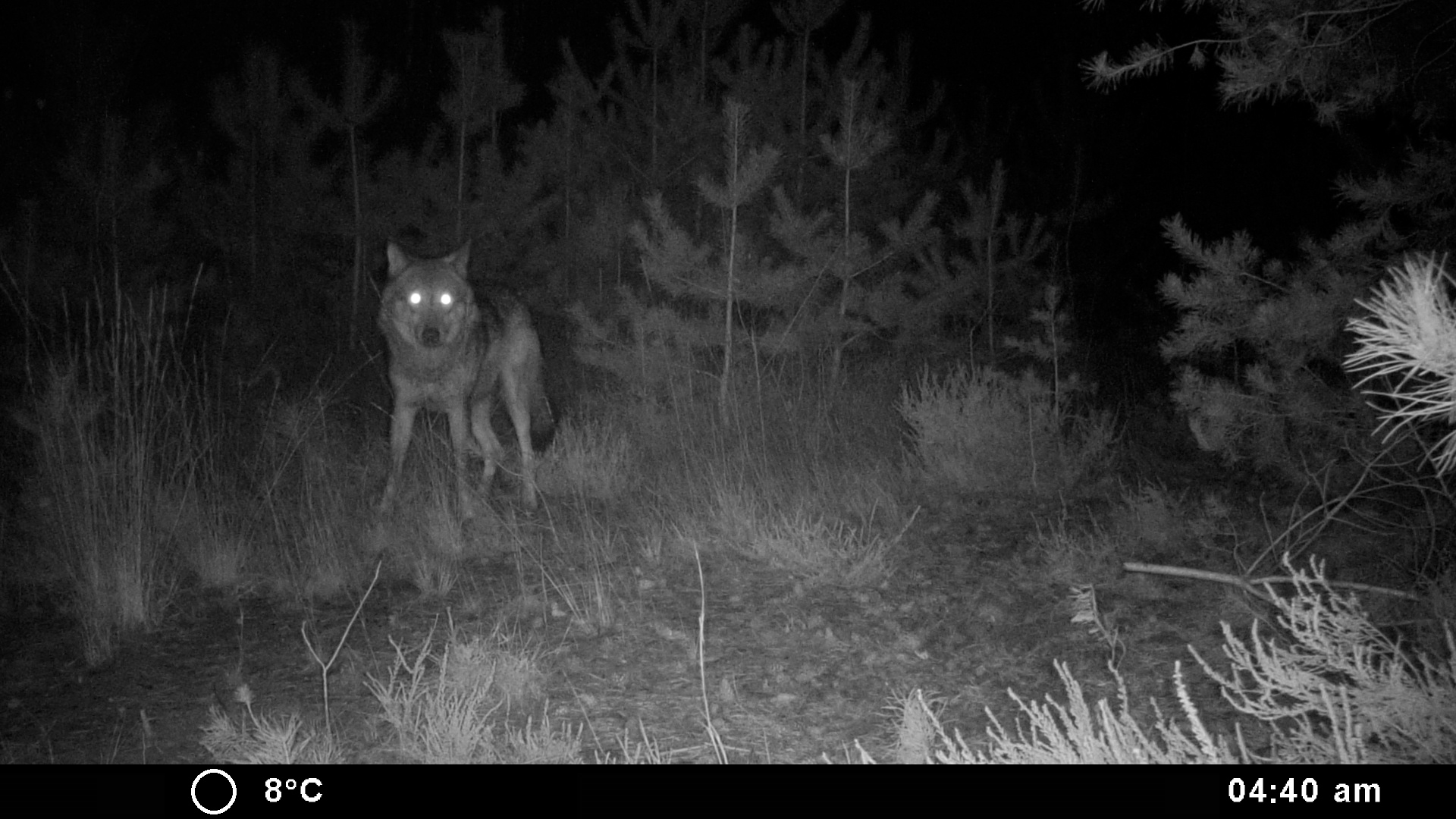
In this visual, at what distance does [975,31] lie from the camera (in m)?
28.0

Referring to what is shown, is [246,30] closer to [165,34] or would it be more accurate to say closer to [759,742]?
[165,34]

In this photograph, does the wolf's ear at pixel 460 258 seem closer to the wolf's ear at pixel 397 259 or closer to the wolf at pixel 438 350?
the wolf at pixel 438 350

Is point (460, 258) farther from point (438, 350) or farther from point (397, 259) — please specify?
point (438, 350)

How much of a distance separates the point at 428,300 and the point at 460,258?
1.63ft

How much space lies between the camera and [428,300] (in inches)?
290

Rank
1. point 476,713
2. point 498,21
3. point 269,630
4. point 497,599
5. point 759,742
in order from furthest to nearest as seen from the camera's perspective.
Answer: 1. point 498,21
2. point 497,599
3. point 269,630
4. point 476,713
5. point 759,742

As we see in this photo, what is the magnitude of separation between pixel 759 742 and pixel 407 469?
529 cm

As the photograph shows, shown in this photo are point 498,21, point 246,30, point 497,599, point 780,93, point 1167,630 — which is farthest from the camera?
point 246,30

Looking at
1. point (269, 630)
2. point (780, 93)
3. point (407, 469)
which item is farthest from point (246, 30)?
point (269, 630)

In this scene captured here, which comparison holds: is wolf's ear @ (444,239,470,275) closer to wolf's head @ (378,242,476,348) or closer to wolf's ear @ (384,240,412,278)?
wolf's head @ (378,242,476,348)

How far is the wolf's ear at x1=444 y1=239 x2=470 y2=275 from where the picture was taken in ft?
25.0

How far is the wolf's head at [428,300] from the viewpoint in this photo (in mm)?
7305

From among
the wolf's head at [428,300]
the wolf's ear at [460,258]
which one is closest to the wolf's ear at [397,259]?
the wolf's head at [428,300]

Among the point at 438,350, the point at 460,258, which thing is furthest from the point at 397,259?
the point at 438,350
